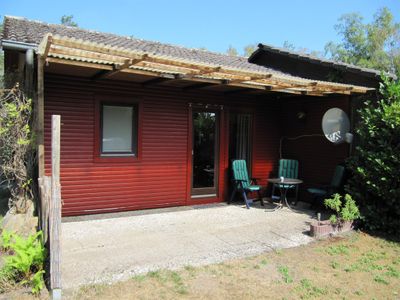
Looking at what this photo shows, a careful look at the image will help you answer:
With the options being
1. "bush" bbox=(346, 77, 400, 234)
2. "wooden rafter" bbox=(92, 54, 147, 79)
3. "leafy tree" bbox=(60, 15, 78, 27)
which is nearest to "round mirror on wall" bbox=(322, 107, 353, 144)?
"bush" bbox=(346, 77, 400, 234)

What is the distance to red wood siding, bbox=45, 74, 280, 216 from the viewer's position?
20.2 feet

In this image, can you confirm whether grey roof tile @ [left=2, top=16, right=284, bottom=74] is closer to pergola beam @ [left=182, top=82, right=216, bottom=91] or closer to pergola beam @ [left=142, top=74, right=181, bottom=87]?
pergola beam @ [left=142, top=74, right=181, bottom=87]

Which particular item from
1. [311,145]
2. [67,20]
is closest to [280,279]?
[311,145]

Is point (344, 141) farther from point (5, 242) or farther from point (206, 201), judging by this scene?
point (5, 242)

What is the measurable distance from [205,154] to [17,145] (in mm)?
3944

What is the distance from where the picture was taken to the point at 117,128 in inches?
264

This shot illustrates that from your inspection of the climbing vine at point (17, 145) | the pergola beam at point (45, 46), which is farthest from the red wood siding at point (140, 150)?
the pergola beam at point (45, 46)

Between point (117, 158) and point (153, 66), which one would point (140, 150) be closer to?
point (117, 158)

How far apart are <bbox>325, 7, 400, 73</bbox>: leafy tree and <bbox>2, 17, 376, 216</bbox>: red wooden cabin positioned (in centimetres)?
2075

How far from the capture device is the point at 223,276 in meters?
3.89

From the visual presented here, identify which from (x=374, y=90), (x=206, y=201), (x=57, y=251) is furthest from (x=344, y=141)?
(x=57, y=251)

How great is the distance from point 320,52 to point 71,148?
102ft

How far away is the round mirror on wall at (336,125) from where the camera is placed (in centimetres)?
689

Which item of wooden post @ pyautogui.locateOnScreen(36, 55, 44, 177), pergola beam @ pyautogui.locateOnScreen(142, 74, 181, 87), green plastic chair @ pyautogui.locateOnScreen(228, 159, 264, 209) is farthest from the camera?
green plastic chair @ pyautogui.locateOnScreen(228, 159, 264, 209)
